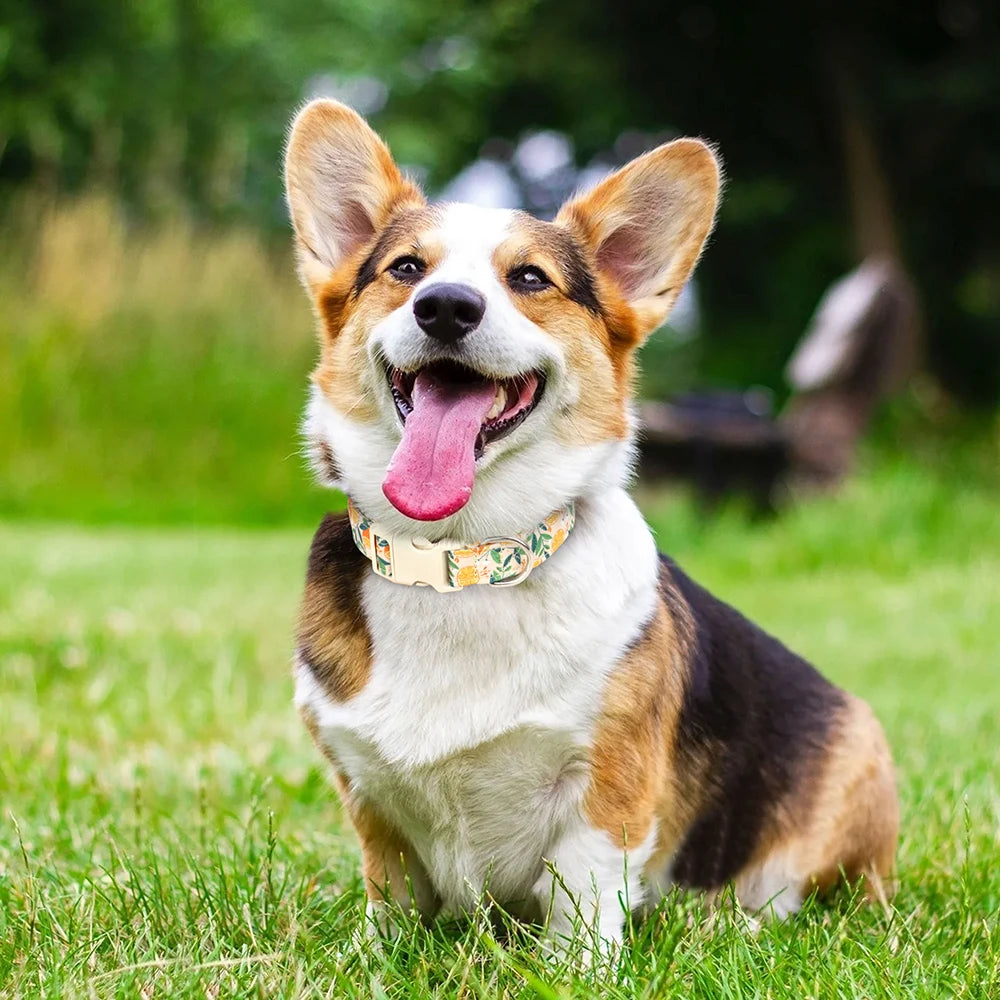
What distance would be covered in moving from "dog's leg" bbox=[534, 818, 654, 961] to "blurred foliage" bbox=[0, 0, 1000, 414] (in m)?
11.9

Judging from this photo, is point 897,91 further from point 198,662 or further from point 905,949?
point 905,949

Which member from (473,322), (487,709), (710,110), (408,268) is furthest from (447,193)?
(487,709)

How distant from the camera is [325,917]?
7.80 ft

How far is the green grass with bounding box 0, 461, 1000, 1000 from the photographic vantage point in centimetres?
204

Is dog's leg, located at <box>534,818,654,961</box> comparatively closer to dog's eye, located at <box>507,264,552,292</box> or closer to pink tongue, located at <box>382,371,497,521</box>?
pink tongue, located at <box>382,371,497,521</box>

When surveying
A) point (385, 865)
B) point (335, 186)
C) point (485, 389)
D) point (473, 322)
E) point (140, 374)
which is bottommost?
point (140, 374)

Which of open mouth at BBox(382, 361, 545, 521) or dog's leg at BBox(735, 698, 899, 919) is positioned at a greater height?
open mouth at BBox(382, 361, 545, 521)

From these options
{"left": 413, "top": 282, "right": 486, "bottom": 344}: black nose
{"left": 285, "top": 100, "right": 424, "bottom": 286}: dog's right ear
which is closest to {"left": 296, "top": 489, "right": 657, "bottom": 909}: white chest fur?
{"left": 413, "top": 282, "right": 486, "bottom": 344}: black nose

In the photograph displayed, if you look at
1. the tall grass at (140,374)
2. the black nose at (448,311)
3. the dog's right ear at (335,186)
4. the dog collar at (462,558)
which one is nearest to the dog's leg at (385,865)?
the dog collar at (462,558)

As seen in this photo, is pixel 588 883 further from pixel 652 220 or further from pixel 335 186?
pixel 335 186

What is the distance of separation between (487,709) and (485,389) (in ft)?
1.96

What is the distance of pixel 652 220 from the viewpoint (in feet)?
9.07

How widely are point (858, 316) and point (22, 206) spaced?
23.3 ft

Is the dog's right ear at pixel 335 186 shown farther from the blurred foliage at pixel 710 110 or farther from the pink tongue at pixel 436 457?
the blurred foliage at pixel 710 110
